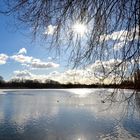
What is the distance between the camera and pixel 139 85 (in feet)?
11.8

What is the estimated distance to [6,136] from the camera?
14.5 meters

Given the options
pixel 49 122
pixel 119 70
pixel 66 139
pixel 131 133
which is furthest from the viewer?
pixel 49 122

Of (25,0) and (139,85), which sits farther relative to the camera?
(139,85)

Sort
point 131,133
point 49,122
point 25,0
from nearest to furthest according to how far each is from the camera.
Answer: point 25,0 → point 131,133 → point 49,122

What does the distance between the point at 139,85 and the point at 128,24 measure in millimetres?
739

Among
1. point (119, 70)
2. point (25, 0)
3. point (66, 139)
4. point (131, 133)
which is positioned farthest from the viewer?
point (131, 133)

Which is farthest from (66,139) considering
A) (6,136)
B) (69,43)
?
(69,43)

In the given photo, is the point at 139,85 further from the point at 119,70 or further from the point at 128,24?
the point at 128,24

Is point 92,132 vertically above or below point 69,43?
below

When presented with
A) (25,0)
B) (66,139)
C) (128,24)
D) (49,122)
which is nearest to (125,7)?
(128,24)

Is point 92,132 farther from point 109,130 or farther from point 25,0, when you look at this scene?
point 25,0

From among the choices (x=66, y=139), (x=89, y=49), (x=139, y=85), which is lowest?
(x=66, y=139)

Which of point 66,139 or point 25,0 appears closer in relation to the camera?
point 25,0

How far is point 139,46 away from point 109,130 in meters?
13.0
